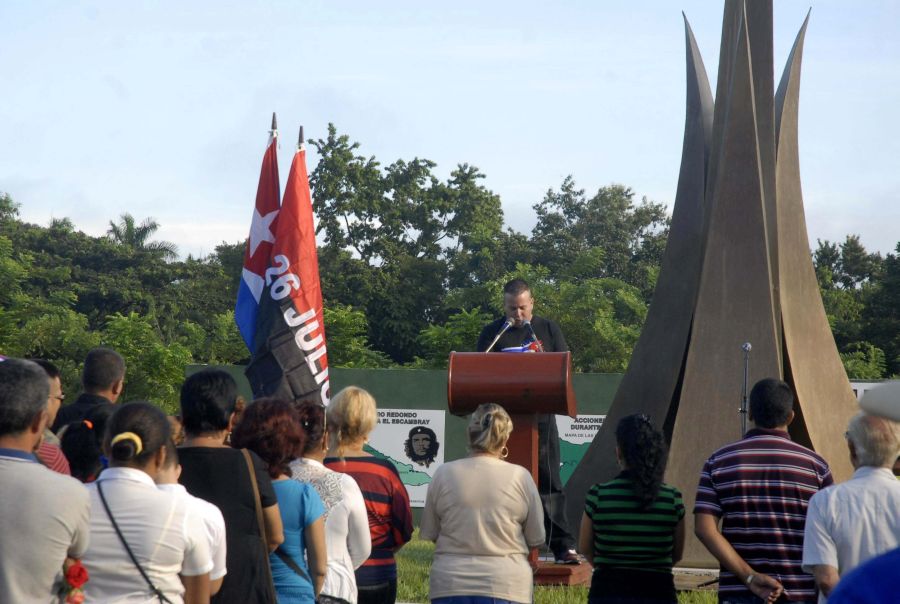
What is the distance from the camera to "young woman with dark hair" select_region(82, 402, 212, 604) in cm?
275

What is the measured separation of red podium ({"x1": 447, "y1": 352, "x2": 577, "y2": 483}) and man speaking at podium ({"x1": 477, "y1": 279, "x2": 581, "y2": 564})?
1.22ft

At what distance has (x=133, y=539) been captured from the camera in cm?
275

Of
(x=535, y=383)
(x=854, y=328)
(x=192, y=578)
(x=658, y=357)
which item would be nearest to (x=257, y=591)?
(x=192, y=578)

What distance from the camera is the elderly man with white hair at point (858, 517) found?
3264mm

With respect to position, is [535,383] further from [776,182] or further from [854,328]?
[854,328]

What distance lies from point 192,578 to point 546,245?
109 feet

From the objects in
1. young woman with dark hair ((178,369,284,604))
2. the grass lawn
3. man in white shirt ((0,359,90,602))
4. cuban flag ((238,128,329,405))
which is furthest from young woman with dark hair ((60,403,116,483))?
cuban flag ((238,128,329,405))

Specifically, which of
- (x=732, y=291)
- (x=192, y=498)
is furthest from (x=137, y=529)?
(x=732, y=291)

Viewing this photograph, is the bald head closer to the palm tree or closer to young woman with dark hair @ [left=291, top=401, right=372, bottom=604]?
young woman with dark hair @ [left=291, top=401, right=372, bottom=604]

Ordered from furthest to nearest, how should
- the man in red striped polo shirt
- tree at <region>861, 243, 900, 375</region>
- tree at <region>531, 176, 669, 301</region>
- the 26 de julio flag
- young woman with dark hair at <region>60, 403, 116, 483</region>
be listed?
tree at <region>531, 176, 669, 301</region>
tree at <region>861, 243, 900, 375</region>
the 26 de julio flag
the man in red striped polo shirt
young woman with dark hair at <region>60, 403, 116, 483</region>

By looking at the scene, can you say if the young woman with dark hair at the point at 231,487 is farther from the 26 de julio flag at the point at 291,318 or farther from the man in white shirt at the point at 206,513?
the 26 de julio flag at the point at 291,318

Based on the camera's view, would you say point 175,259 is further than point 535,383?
Yes

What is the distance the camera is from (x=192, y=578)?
2848mm

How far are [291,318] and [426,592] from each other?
111 inches
